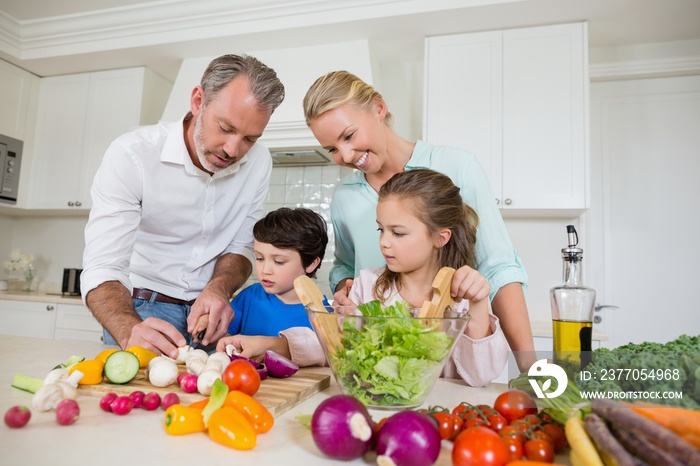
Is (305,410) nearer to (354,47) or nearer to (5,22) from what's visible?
(354,47)

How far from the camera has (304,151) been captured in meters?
3.04

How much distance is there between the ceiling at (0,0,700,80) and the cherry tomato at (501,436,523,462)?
2629mm

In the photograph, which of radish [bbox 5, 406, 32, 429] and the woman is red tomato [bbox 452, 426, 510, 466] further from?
the woman

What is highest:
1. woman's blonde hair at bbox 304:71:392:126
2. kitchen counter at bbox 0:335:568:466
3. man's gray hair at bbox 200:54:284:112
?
man's gray hair at bbox 200:54:284:112

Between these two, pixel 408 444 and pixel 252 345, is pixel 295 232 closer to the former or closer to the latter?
pixel 252 345

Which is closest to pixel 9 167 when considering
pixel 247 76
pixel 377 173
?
pixel 247 76

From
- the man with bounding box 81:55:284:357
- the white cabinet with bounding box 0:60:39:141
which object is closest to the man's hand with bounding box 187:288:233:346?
the man with bounding box 81:55:284:357

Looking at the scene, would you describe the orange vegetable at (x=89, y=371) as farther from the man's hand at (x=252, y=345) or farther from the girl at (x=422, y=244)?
the girl at (x=422, y=244)

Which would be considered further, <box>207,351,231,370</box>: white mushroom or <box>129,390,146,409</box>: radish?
<box>207,351,231,370</box>: white mushroom

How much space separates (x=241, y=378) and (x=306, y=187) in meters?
2.72

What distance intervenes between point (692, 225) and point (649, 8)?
4.43ft

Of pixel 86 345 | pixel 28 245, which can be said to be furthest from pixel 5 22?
pixel 86 345

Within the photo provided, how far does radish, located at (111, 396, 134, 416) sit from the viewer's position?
70 cm

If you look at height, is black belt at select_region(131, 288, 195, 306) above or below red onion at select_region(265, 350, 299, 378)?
above
